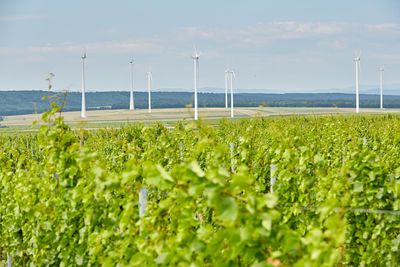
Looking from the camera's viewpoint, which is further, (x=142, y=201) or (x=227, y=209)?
(x=142, y=201)

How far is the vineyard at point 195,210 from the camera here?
4.94m

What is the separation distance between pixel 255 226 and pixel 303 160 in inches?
238

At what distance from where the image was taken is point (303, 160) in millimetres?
10875

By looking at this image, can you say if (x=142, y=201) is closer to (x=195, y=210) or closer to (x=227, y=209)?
(x=195, y=210)

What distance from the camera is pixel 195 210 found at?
34.3 feet

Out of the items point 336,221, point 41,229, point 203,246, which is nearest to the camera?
point 336,221

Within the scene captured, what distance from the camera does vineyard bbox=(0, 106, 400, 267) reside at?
16.2 ft

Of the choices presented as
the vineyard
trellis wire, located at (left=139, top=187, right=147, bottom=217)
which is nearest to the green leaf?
the vineyard

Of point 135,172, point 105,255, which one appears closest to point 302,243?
point 135,172

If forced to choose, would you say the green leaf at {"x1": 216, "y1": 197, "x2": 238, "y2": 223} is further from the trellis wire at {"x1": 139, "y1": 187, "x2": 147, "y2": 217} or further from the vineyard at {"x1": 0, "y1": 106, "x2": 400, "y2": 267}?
the trellis wire at {"x1": 139, "y1": 187, "x2": 147, "y2": 217}

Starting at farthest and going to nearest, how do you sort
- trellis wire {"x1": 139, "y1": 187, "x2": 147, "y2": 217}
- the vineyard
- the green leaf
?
1. trellis wire {"x1": 139, "y1": 187, "x2": 147, "y2": 217}
2. the vineyard
3. the green leaf

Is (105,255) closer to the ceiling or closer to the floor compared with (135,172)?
closer to the floor

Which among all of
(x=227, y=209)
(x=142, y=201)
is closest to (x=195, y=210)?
(x=142, y=201)

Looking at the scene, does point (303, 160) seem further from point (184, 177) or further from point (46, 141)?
point (184, 177)
